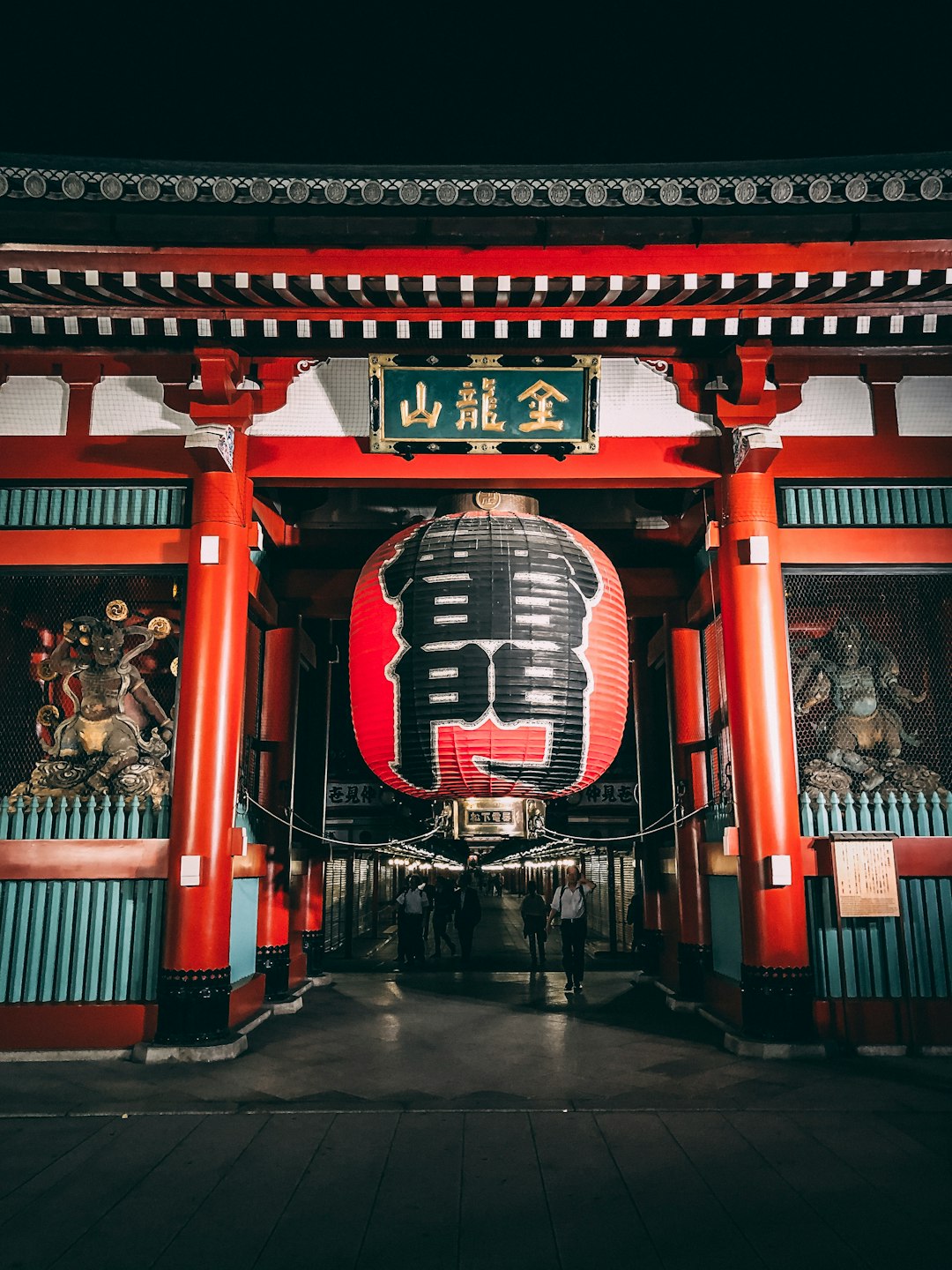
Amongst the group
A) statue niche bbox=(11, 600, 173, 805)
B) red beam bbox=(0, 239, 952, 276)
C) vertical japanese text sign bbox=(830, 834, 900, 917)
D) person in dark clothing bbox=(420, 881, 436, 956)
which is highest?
red beam bbox=(0, 239, 952, 276)

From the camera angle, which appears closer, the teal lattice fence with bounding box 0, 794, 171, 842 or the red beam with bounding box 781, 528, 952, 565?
the teal lattice fence with bounding box 0, 794, 171, 842

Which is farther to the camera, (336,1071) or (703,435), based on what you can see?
(703,435)

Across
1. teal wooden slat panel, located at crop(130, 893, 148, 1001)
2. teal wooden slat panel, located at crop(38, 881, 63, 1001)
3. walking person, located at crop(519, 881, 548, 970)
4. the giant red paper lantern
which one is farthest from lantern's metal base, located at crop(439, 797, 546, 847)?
walking person, located at crop(519, 881, 548, 970)

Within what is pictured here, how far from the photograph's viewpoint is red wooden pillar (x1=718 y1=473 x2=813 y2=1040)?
268 inches

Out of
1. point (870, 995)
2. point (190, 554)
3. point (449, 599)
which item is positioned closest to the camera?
point (449, 599)

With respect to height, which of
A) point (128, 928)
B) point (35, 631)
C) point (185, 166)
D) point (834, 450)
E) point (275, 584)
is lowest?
point (128, 928)

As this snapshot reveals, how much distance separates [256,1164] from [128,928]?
11.3 ft

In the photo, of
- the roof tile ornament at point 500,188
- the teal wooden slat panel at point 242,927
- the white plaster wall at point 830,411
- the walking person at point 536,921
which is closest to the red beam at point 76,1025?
the teal wooden slat panel at point 242,927

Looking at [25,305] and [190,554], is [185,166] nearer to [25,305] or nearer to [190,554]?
[25,305]

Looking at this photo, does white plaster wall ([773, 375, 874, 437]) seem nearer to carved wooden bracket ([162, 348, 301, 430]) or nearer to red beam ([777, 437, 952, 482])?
red beam ([777, 437, 952, 482])

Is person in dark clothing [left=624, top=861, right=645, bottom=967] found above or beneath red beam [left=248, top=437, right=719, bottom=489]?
beneath

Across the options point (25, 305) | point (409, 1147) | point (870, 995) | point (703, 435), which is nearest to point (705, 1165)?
point (409, 1147)

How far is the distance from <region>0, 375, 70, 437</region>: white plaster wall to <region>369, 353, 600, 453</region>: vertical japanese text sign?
3355 millimetres

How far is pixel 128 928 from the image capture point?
707cm
